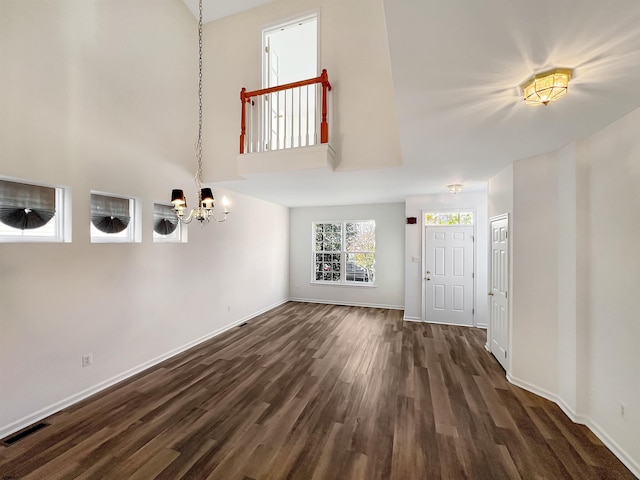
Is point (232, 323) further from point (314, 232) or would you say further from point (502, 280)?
point (502, 280)

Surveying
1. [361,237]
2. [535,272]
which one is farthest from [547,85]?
[361,237]

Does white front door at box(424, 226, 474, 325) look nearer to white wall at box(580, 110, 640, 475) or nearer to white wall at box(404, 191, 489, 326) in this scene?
white wall at box(404, 191, 489, 326)

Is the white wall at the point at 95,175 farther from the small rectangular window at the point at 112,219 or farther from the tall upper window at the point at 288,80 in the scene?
the tall upper window at the point at 288,80

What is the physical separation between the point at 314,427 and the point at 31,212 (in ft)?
10.6

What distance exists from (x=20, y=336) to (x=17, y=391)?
0.47 metres

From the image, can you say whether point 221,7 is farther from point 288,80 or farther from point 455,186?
point 455,186

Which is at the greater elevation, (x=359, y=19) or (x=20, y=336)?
(x=359, y=19)

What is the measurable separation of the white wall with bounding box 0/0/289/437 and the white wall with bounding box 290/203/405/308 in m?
3.09

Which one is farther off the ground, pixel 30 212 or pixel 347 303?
pixel 30 212

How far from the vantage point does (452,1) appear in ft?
3.58

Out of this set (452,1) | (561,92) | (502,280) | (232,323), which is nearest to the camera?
(452,1)

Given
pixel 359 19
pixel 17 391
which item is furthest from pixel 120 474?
pixel 359 19

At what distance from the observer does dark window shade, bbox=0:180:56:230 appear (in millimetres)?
2299

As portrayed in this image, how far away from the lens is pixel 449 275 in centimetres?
532
